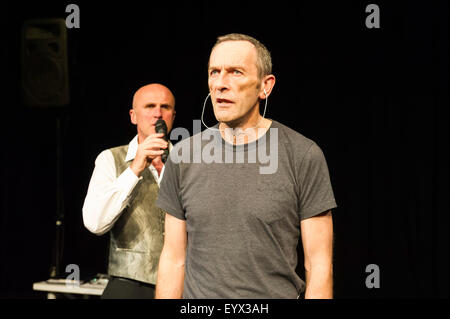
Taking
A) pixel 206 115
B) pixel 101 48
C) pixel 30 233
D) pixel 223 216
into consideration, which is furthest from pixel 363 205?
pixel 30 233

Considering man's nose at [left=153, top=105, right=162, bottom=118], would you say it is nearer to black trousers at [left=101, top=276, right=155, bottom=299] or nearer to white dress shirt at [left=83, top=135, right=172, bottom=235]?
white dress shirt at [left=83, top=135, right=172, bottom=235]

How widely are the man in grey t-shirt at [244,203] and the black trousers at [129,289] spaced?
588 millimetres

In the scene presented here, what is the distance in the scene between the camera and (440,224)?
9.51 feet

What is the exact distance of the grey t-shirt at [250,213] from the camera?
4.73 ft

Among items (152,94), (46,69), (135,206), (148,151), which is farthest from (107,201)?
(46,69)

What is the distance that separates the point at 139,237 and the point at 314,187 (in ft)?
3.08

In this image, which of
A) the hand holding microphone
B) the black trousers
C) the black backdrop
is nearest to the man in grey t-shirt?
the hand holding microphone

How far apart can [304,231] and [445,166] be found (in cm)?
180

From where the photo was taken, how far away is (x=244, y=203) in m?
1.46

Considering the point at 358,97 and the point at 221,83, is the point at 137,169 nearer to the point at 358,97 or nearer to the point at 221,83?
the point at 221,83

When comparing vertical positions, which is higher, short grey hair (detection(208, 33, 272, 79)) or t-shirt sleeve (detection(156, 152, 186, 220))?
short grey hair (detection(208, 33, 272, 79))

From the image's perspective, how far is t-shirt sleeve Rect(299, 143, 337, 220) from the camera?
4.74 feet

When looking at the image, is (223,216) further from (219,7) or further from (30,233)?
(30,233)

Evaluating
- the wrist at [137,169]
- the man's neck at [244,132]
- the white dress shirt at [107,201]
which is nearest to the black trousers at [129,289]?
the white dress shirt at [107,201]
